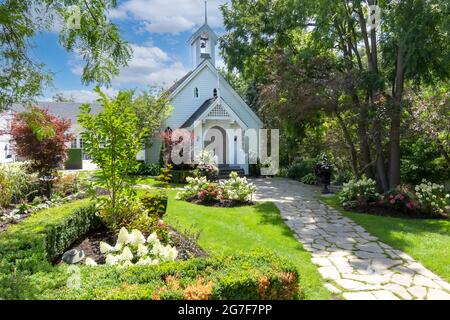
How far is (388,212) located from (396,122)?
3.23 metres

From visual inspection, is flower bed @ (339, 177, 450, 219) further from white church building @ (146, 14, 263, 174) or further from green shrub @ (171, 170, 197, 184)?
white church building @ (146, 14, 263, 174)

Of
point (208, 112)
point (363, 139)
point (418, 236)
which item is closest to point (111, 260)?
point (418, 236)

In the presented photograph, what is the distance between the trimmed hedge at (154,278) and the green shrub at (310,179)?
45.4 feet

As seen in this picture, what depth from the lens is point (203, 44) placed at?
23.6 metres

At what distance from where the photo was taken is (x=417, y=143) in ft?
44.6

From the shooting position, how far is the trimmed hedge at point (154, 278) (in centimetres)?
321

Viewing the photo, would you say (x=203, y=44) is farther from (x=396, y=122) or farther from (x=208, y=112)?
(x=396, y=122)

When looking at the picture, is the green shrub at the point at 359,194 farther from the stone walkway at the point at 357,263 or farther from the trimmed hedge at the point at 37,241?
the trimmed hedge at the point at 37,241

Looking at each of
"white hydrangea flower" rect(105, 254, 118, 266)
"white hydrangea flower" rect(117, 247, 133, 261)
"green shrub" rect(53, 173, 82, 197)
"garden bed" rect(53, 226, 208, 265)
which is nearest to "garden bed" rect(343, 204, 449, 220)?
"garden bed" rect(53, 226, 208, 265)

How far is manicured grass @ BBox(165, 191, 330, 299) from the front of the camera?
5.50m

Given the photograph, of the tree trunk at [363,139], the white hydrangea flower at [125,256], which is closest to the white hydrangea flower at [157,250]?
the white hydrangea flower at [125,256]

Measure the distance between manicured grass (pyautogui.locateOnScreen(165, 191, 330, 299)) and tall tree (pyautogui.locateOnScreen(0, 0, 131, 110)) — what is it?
11.8 feet
